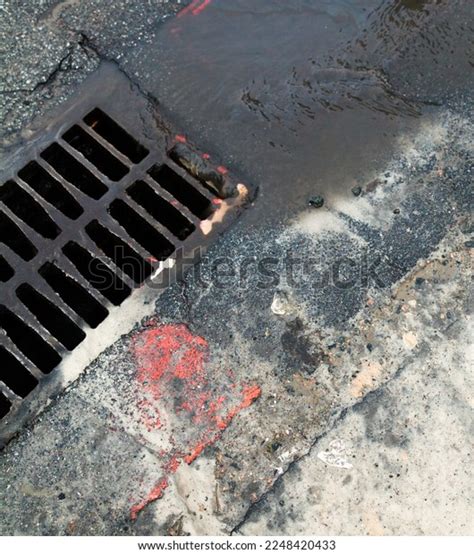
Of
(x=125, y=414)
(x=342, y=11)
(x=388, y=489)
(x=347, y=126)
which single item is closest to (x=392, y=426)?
(x=388, y=489)

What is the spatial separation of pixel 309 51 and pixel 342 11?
34 cm

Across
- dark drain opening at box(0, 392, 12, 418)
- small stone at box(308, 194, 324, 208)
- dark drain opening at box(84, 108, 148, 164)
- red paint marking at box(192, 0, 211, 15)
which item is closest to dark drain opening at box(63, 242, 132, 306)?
dark drain opening at box(84, 108, 148, 164)

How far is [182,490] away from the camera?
2859 millimetres

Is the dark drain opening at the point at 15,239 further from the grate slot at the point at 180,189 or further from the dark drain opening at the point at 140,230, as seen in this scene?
the grate slot at the point at 180,189

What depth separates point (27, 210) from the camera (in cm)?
351

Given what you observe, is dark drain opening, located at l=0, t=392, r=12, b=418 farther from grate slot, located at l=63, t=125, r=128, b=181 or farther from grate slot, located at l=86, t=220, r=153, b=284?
grate slot, located at l=63, t=125, r=128, b=181

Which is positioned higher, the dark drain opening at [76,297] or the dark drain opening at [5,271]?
the dark drain opening at [76,297]

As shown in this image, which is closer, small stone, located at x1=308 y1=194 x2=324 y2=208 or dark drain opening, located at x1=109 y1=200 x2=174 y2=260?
small stone, located at x1=308 y1=194 x2=324 y2=208

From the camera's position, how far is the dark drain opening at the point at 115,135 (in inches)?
137

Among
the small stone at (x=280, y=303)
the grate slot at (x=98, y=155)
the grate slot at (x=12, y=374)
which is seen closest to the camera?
the small stone at (x=280, y=303)

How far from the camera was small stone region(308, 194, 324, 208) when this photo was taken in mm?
3270

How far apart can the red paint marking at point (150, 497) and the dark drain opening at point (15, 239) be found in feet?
4.81

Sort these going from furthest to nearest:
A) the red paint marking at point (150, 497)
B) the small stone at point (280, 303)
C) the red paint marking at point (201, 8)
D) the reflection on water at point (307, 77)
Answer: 1. the red paint marking at point (201, 8)
2. the reflection on water at point (307, 77)
3. the small stone at point (280, 303)
4. the red paint marking at point (150, 497)

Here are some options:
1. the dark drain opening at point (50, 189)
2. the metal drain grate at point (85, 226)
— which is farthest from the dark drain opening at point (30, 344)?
the dark drain opening at point (50, 189)
